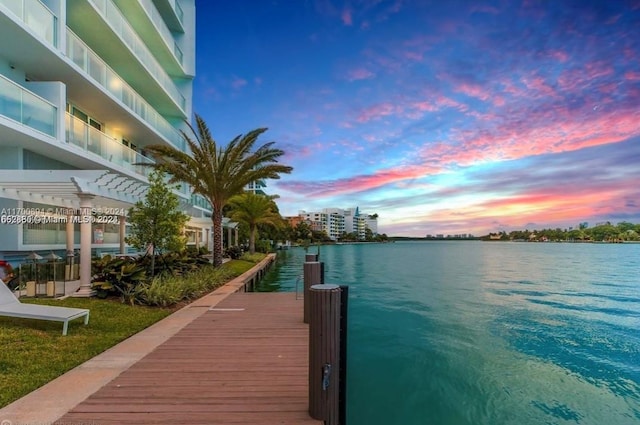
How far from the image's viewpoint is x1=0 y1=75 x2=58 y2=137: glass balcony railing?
→ 10609 millimetres

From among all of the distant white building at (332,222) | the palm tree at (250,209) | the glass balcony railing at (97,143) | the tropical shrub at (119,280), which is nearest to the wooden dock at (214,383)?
the tropical shrub at (119,280)

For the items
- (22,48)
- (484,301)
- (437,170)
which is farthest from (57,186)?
(437,170)

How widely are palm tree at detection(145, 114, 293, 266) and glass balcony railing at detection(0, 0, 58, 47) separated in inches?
227

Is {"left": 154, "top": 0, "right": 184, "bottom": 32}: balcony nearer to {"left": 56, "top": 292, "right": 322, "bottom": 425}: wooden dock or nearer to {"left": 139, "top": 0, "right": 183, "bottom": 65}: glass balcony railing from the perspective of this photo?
{"left": 139, "top": 0, "right": 183, "bottom": 65}: glass balcony railing

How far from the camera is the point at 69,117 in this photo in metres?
13.8

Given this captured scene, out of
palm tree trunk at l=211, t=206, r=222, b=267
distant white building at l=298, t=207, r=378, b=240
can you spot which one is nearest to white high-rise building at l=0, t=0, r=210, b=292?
palm tree trunk at l=211, t=206, r=222, b=267

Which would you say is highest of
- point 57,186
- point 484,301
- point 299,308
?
point 57,186

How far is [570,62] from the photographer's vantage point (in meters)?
16.1

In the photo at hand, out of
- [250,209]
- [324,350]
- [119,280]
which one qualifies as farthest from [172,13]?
[324,350]

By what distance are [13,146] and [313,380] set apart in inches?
550

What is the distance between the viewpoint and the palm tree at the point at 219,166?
1727 cm

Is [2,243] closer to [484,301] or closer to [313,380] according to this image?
[313,380]

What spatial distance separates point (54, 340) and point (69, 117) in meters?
10.4

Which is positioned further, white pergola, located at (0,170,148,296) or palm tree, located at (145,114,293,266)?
palm tree, located at (145,114,293,266)
